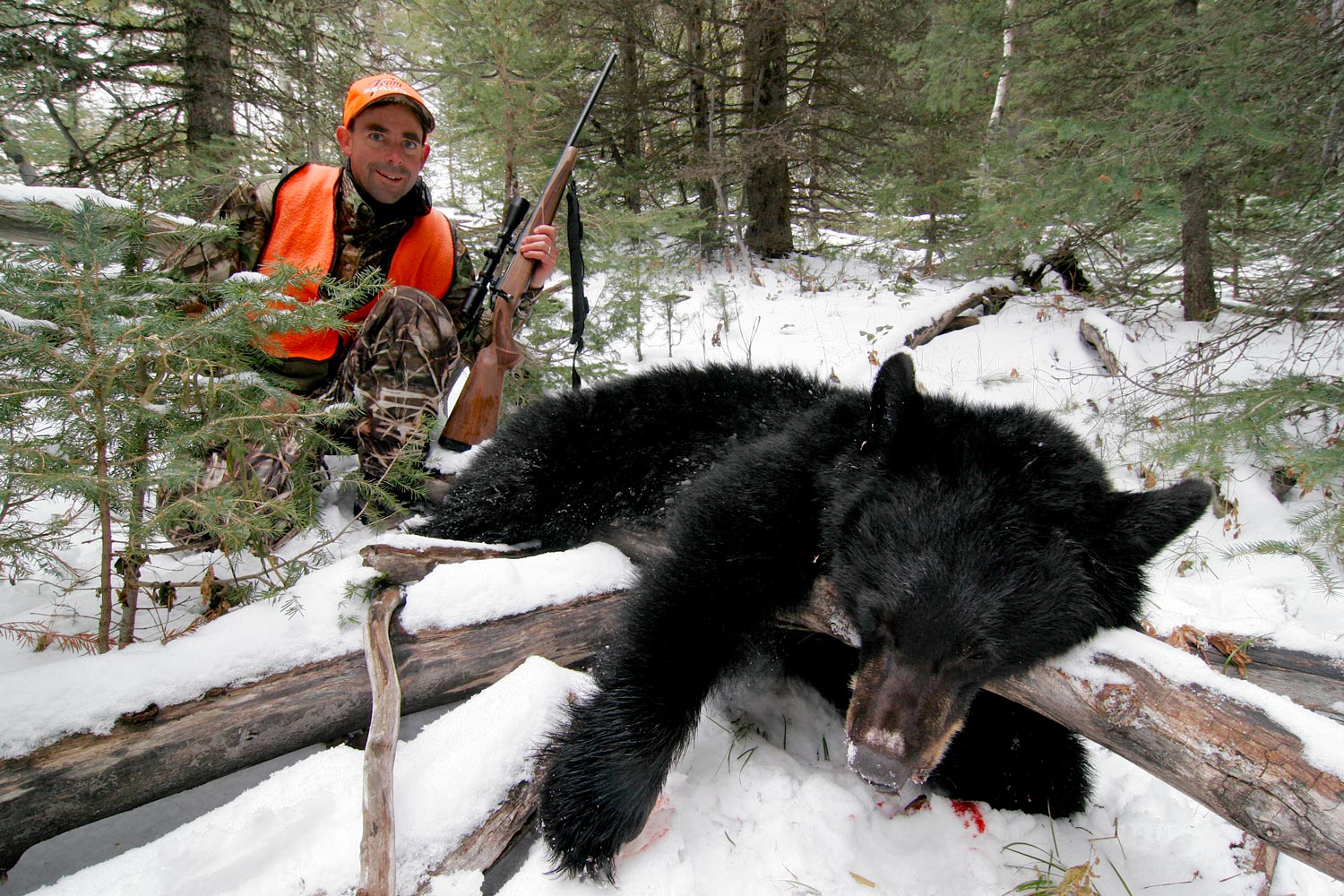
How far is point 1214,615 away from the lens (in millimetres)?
3373

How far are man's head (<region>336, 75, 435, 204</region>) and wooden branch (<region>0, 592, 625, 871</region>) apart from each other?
114 inches

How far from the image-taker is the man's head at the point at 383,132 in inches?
141

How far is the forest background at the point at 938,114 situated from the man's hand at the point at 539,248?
4.32 ft

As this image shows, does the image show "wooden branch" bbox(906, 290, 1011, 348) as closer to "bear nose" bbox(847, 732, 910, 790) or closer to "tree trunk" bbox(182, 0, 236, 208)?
"bear nose" bbox(847, 732, 910, 790)

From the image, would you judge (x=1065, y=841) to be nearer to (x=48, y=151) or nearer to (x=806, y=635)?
(x=806, y=635)

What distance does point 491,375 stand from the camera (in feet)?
13.0

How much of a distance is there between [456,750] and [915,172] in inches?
496

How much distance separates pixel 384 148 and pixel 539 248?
1.04 m

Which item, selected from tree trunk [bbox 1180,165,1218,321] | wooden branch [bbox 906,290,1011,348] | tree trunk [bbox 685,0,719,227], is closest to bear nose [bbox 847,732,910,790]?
wooden branch [bbox 906,290,1011,348]

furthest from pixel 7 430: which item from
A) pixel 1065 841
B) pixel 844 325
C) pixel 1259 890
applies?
pixel 844 325

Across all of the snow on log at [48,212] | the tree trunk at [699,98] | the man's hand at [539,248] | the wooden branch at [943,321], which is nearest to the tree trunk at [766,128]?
the tree trunk at [699,98]

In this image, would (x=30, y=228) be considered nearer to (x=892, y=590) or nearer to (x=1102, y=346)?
(x=892, y=590)

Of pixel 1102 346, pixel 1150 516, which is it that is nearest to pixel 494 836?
pixel 1150 516

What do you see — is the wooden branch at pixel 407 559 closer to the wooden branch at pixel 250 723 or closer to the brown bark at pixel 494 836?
the wooden branch at pixel 250 723
